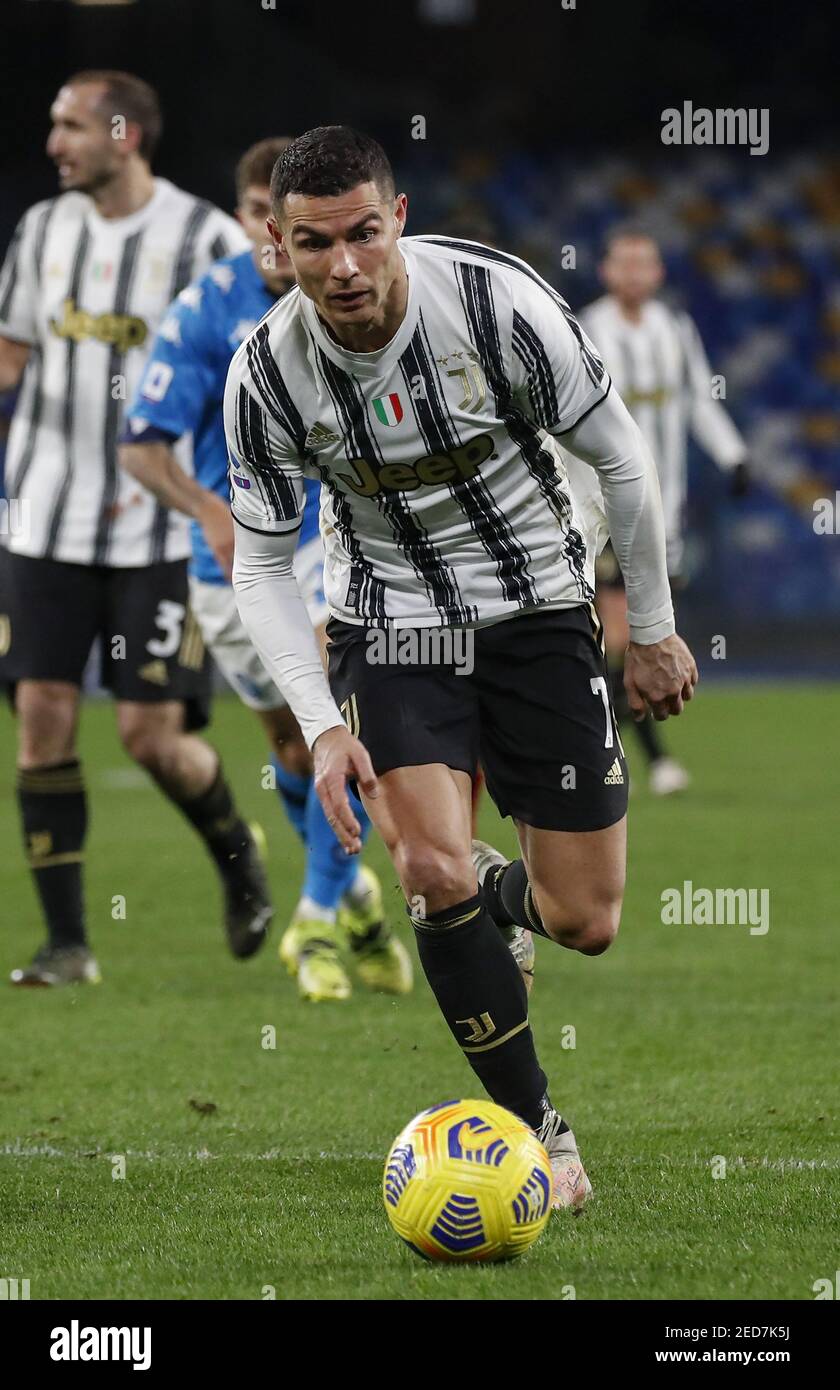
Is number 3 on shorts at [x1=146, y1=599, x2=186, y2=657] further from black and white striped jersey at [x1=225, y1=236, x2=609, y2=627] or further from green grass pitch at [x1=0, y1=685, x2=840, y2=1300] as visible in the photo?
black and white striped jersey at [x1=225, y1=236, x2=609, y2=627]

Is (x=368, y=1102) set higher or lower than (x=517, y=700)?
lower

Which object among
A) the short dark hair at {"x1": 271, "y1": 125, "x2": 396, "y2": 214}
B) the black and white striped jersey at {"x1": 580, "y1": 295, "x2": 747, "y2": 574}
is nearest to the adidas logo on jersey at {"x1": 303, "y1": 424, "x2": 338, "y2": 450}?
the short dark hair at {"x1": 271, "y1": 125, "x2": 396, "y2": 214}

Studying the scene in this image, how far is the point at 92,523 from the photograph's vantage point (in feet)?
19.6

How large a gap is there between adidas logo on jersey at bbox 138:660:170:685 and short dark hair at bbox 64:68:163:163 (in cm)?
151

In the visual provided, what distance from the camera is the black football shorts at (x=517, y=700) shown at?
371 cm

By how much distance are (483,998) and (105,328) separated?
317 centimetres

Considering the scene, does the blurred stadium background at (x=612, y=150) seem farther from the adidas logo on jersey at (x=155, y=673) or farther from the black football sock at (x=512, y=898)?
the black football sock at (x=512, y=898)

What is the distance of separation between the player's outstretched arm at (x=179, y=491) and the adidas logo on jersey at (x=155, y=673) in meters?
0.48

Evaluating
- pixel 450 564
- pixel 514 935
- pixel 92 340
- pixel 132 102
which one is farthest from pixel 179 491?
pixel 450 564

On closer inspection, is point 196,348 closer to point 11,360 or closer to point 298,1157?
point 11,360

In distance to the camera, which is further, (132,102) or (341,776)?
(132,102)

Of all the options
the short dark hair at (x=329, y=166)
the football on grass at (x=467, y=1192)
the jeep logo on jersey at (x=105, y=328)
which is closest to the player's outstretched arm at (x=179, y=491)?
the jeep logo on jersey at (x=105, y=328)

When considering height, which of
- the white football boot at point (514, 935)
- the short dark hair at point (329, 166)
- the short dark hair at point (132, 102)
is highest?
the short dark hair at point (132, 102)
